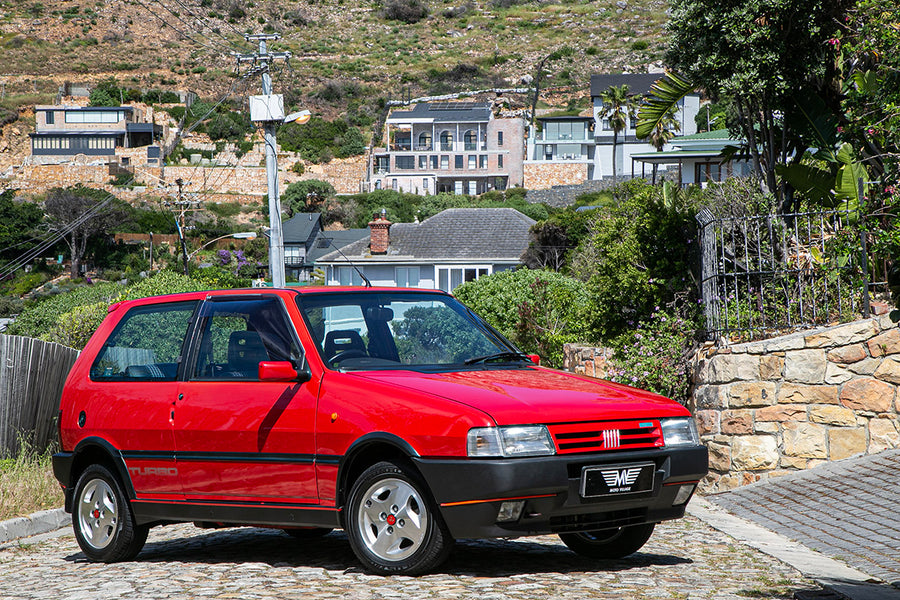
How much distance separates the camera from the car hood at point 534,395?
602 cm

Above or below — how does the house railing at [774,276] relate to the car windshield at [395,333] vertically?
above

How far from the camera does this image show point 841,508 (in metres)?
9.24

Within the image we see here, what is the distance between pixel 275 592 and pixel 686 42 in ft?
35.2

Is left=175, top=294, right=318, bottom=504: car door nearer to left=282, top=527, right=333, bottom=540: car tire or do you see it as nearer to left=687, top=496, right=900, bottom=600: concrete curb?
left=282, top=527, right=333, bottom=540: car tire

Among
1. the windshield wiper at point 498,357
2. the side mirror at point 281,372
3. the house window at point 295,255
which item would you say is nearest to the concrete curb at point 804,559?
the windshield wiper at point 498,357

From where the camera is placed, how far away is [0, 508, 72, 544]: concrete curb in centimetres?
949

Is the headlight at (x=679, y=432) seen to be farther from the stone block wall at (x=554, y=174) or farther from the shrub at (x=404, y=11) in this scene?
the shrub at (x=404, y=11)

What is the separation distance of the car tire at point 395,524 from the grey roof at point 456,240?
153 ft

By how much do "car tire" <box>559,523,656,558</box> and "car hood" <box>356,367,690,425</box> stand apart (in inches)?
36.2

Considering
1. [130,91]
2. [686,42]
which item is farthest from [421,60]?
[686,42]

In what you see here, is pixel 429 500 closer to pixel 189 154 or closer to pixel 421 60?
pixel 189 154

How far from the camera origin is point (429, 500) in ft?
19.8

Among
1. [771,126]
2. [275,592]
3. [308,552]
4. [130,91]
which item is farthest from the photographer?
[130,91]

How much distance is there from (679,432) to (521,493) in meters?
1.26
